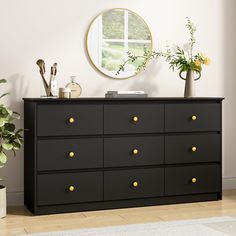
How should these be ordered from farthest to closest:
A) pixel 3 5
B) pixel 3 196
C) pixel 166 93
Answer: pixel 166 93 → pixel 3 5 → pixel 3 196

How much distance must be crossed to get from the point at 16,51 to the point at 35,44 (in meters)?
0.16

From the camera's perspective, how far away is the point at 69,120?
4.09 m

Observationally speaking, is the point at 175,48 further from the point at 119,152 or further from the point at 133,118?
the point at 119,152

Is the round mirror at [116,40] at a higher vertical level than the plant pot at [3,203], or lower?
higher

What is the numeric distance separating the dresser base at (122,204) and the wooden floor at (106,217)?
5 centimetres

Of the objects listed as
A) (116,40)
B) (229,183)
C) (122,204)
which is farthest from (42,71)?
(229,183)

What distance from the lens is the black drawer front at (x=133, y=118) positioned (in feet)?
13.8

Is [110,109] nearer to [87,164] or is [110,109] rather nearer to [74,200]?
[87,164]

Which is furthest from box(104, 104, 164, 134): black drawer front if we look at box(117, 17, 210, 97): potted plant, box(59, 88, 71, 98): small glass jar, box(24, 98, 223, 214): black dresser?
box(117, 17, 210, 97): potted plant

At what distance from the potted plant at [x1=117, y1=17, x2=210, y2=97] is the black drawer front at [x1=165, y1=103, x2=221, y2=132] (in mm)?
184

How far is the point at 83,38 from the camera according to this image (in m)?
4.57

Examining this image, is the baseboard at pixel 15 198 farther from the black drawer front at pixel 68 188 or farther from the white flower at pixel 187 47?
the white flower at pixel 187 47

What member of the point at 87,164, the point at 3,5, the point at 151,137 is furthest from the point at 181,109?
the point at 3,5

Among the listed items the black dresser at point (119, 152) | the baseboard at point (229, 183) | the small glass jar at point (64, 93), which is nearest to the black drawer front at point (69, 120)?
the black dresser at point (119, 152)
